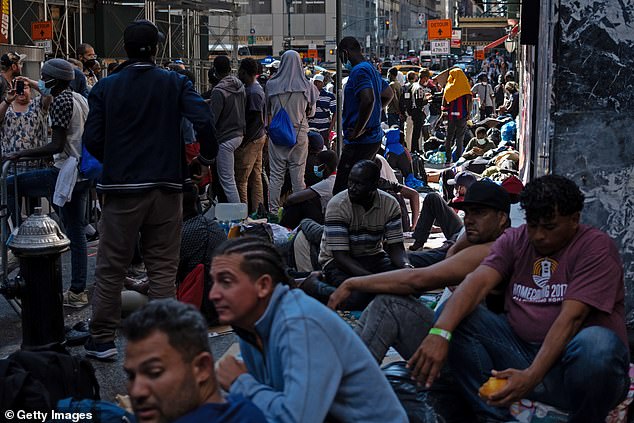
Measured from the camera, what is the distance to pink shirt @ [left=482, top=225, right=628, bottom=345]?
13.4 ft

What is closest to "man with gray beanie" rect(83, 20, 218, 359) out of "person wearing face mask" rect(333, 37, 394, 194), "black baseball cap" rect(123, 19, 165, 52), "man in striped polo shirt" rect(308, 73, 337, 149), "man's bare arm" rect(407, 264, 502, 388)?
"black baseball cap" rect(123, 19, 165, 52)

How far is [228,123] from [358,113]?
6.46ft

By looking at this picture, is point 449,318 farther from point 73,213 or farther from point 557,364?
point 73,213

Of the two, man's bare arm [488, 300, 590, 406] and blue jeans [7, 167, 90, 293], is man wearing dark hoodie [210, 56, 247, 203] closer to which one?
blue jeans [7, 167, 90, 293]

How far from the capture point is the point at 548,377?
415 centimetres

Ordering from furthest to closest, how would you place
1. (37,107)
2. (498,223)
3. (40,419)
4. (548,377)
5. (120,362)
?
1. (37,107)
2. (120,362)
3. (498,223)
4. (548,377)
5. (40,419)

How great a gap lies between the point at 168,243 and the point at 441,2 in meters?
158

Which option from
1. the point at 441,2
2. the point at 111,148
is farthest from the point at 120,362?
the point at 441,2

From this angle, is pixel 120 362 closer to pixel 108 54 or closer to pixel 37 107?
pixel 37 107

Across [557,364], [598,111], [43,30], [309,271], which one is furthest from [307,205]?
[43,30]

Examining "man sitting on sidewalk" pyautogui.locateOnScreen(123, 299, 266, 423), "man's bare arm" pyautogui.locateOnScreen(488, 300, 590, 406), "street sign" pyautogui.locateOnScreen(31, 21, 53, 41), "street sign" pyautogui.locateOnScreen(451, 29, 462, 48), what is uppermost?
"street sign" pyautogui.locateOnScreen(451, 29, 462, 48)

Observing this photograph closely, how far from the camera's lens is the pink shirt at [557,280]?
13.4ft

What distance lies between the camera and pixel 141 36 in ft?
18.9

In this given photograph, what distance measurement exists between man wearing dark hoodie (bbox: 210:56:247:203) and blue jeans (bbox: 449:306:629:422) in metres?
6.26
